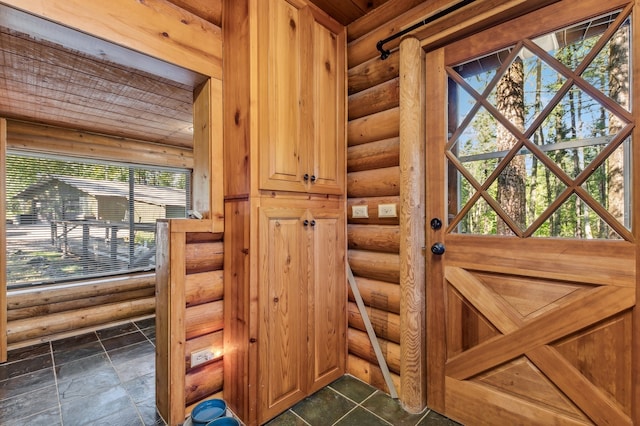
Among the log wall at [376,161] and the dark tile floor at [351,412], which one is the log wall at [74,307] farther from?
the log wall at [376,161]

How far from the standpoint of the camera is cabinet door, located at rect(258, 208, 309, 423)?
163 centimetres

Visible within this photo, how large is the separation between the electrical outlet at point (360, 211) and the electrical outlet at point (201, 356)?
4.24ft

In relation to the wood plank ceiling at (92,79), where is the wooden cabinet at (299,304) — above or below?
below

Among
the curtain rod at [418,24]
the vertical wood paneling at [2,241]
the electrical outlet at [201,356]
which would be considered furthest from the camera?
the vertical wood paneling at [2,241]

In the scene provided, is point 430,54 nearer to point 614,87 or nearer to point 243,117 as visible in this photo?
point 614,87

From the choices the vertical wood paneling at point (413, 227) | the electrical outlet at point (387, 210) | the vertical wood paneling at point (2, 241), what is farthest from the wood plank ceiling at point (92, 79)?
the electrical outlet at point (387, 210)

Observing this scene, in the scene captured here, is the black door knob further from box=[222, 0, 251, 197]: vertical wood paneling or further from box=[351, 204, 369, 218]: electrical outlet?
box=[222, 0, 251, 197]: vertical wood paneling

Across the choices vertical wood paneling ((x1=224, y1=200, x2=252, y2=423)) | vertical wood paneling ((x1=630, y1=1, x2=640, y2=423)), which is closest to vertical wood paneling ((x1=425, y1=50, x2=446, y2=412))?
vertical wood paneling ((x1=630, y1=1, x2=640, y2=423))

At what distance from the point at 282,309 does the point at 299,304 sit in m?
0.13

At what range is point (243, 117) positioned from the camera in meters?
1.62

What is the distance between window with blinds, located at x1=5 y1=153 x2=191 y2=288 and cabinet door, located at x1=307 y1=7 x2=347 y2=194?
317cm

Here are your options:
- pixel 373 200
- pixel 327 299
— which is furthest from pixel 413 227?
pixel 327 299

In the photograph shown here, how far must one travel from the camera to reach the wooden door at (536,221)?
1269mm

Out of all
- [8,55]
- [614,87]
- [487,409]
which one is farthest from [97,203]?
[614,87]
